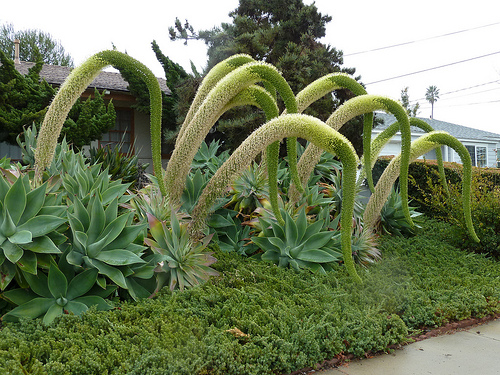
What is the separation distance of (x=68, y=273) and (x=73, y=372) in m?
1.18

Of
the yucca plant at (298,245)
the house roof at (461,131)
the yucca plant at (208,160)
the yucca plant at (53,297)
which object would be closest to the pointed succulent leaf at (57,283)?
the yucca plant at (53,297)

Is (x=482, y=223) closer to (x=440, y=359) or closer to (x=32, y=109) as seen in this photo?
(x=440, y=359)

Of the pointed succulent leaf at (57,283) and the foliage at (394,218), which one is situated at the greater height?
the pointed succulent leaf at (57,283)

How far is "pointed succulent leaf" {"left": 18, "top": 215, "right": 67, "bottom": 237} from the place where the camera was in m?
3.39

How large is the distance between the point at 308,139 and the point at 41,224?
2.38m

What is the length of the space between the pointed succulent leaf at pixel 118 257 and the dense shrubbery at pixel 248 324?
36 centimetres

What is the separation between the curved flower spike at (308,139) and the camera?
3684mm

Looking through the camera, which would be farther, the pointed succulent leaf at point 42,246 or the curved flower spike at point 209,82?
the curved flower spike at point 209,82

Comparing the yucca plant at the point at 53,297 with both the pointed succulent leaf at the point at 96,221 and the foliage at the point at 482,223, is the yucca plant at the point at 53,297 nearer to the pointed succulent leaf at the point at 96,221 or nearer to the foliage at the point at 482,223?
the pointed succulent leaf at the point at 96,221

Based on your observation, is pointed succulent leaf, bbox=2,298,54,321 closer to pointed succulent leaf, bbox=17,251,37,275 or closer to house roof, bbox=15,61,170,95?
pointed succulent leaf, bbox=17,251,37,275

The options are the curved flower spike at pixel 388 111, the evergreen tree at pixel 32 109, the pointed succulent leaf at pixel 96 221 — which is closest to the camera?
the pointed succulent leaf at pixel 96 221

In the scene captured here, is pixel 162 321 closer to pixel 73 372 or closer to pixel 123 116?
pixel 73 372

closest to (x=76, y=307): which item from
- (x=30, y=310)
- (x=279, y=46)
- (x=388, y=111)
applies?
(x=30, y=310)

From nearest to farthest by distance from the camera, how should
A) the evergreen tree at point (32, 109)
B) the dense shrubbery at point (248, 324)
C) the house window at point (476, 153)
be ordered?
the dense shrubbery at point (248, 324)
the evergreen tree at point (32, 109)
the house window at point (476, 153)
